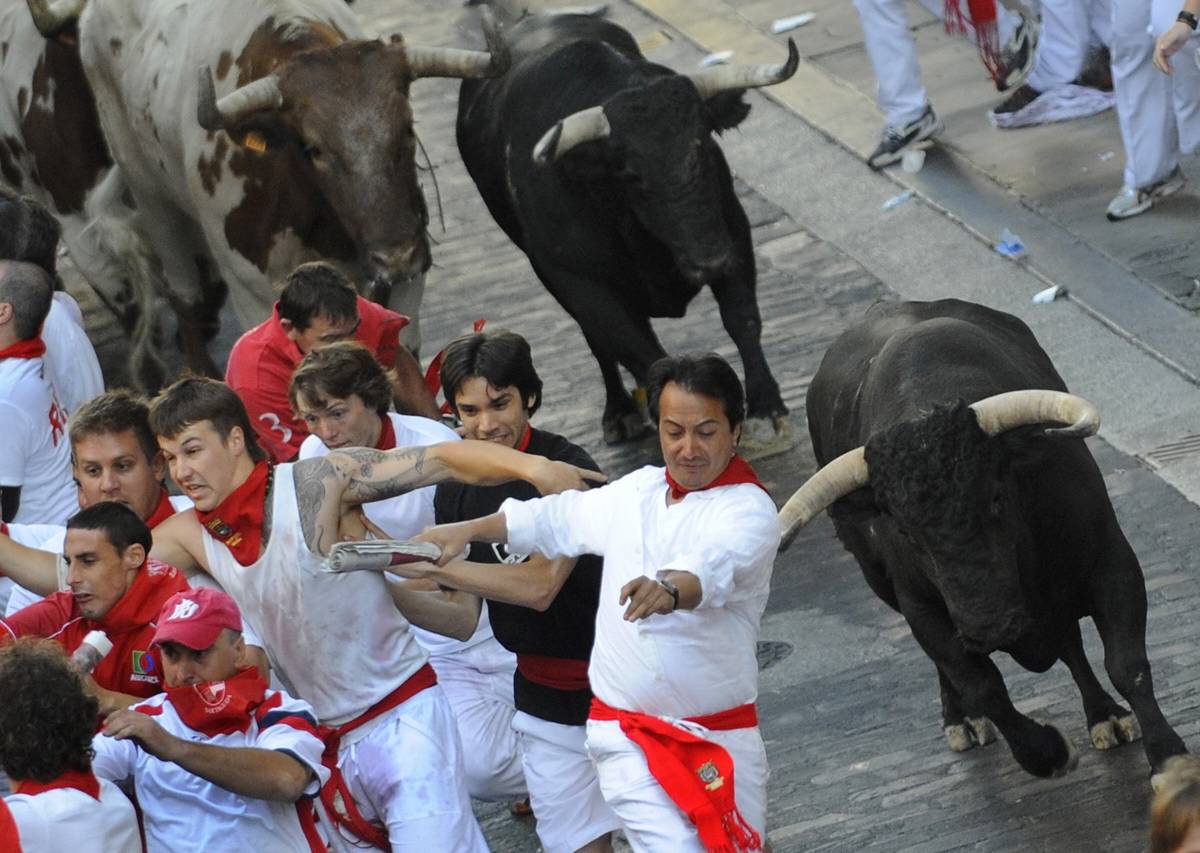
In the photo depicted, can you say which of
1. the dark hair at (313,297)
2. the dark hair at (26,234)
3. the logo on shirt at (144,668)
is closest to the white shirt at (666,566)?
the logo on shirt at (144,668)

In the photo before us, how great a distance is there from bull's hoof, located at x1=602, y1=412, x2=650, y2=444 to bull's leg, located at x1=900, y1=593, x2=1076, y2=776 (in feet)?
11.8

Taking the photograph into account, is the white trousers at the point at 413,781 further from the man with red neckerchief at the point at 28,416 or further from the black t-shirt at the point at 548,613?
the man with red neckerchief at the point at 28,416

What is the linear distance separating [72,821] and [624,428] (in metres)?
5.82

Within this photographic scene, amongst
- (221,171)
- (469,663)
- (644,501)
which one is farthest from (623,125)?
(644,501)

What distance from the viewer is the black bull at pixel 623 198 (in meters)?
9.23

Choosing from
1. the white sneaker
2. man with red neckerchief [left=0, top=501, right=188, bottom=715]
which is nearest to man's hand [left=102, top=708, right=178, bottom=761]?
man with red neckerchief [left=0, top=501, right=188, bottom=715]

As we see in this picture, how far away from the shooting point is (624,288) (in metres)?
9.77

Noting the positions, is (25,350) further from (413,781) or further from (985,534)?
(985,534)

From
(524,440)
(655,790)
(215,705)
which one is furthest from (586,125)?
(215,705)

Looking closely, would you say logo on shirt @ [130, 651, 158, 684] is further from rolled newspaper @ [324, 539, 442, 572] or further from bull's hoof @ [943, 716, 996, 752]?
bull's hoof @ [943, 716, 996, 752]

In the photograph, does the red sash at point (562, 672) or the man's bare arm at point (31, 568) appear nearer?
the man's bare arm at point (31, 568)

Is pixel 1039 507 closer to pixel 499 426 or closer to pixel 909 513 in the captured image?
pixel 909 513

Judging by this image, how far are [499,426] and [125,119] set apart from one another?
220 inches

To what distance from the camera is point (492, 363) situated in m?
5.76
